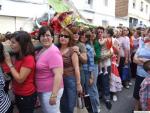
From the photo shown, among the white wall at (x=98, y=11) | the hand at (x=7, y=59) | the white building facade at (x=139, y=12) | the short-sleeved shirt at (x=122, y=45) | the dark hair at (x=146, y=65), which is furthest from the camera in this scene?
the white building facade at (x=139, y=12)

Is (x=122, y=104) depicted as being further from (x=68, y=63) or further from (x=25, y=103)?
(x=25, y=103)

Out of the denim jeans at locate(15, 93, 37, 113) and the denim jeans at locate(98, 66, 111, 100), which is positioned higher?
the denim jeans at locate(15, 93, 37, 113)

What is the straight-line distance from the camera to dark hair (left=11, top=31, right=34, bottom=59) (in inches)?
144

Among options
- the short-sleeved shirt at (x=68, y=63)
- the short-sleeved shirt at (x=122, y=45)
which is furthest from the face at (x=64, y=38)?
the short-sleeved shirt at (x=122, y=45)

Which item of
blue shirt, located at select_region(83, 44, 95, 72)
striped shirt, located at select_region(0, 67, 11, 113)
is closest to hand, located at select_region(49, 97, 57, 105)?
striped shirt, located at select_region(0, 67, 11, 113)

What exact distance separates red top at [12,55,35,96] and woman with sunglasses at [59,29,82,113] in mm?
900

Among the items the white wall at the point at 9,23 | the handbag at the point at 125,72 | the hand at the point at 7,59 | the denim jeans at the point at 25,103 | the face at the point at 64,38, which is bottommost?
the handbag at the point at 125,72

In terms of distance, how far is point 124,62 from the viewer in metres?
8.99

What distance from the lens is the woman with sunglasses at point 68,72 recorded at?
4.66m

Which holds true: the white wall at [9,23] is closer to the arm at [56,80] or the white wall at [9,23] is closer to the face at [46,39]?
the face at [46,39]

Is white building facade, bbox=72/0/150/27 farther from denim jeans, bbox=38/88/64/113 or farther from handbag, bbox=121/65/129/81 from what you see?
denim jeans, bbox=38/88/64/113

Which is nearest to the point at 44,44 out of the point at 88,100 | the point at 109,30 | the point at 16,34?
the point at 16,34

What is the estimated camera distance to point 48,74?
3953 mm

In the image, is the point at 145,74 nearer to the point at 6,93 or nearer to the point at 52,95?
the point at 52,95
